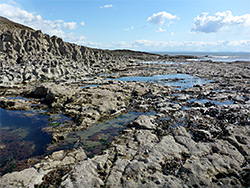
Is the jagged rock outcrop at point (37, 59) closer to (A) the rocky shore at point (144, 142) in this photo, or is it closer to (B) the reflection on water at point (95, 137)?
(A) the rocky shore at point (144, 142)

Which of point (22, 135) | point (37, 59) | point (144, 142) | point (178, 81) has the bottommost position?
point (22, 135)

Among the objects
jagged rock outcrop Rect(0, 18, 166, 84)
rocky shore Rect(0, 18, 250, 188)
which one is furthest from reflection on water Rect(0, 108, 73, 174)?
jagged rock outcrop Rect(0, 18, 166, 84)

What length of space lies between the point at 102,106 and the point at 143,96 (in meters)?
8.60

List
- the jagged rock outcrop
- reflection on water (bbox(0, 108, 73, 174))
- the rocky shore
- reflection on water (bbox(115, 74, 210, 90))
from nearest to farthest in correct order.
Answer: the rocky shore
reflection on water (bbox(0, 108, 73, 174))
reflection on water (bbox(115, 74, 210, 90))
the jagged rock outcrop

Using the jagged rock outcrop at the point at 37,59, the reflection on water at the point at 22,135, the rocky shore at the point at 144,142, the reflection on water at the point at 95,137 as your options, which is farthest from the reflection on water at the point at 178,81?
the reflection on water at the point at 22,135

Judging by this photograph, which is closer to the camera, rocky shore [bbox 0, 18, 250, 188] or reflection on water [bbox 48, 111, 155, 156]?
rocky shore [bbox 0, 18, 250, 188]

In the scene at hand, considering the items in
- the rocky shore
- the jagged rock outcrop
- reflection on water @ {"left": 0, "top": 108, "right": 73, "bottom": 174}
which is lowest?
reflection on water @ {"left": 0, "top": 108, "right": 73, "bottom": 174}

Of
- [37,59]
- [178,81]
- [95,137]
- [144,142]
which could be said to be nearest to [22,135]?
[95,137]

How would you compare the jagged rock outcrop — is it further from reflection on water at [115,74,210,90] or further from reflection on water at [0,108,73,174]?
reflection on water at [0,108,73,174]

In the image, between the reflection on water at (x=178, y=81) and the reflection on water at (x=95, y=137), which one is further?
the reflection on water at (x=178, y=81)

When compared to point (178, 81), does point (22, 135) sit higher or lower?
lower

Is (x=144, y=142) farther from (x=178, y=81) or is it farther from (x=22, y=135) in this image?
(x=178, y=81)

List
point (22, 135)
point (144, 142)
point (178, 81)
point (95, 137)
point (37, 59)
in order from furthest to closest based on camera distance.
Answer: point (37, 59), point (178, 81), point (22, 135), point (95, 137), point (144, 142)

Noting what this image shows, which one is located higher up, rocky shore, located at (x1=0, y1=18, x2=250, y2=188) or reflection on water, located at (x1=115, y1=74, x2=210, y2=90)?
reflection on water, located at (x1=115, y1=74, x2=210, y2=90)
